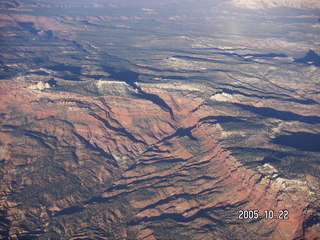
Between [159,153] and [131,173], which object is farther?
[159,153]

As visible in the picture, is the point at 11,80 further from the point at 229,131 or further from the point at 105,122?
the point at 229,131

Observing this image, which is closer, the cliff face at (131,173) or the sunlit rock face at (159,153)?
the cliff face at (131,173)

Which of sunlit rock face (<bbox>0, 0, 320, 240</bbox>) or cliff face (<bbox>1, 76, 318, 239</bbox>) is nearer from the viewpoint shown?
cliff face (<bbox>1, 76, 318, 239</bbox>)

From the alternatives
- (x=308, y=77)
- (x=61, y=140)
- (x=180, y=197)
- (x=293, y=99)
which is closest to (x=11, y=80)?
(x=61, y=140)

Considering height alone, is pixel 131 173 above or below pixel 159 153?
below
